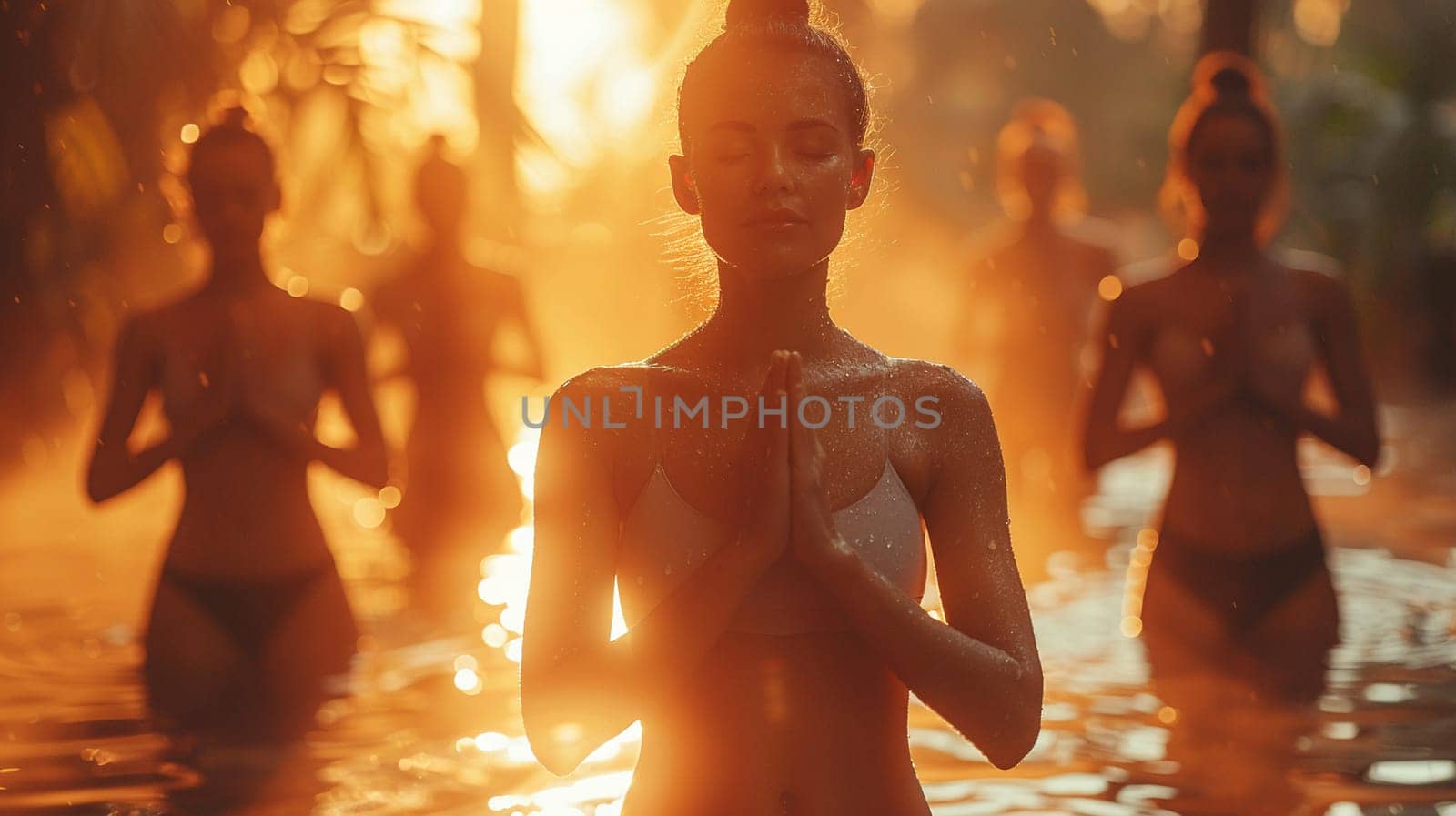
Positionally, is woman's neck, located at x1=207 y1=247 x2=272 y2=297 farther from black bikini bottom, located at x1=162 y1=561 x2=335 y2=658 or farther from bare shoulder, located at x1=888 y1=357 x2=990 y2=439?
bare shoulder, located at x1=888 y1=357 x2=990 y2=439

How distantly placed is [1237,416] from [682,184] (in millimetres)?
3551

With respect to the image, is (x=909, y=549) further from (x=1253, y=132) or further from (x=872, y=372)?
(x=1253, y=132)

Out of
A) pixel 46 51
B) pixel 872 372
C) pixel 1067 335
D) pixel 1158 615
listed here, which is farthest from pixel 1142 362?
pixel 46 51

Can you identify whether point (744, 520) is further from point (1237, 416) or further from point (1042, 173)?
point (1042, 173)

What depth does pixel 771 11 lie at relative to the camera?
2848 mm

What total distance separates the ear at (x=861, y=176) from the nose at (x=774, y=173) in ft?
0.63

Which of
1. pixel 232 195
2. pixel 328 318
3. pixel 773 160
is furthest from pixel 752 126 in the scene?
pixel 328 318

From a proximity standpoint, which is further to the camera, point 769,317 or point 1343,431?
point 1343,431

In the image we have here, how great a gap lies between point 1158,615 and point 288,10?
659 cm

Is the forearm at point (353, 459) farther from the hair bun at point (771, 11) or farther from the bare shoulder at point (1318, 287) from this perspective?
the hair bun at point (771, 11)

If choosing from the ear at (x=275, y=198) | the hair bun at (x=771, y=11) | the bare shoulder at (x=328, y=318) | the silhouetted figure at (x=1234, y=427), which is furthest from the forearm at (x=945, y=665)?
the bare shoulder at (x=328, y=318)

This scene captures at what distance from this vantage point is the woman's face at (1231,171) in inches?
233

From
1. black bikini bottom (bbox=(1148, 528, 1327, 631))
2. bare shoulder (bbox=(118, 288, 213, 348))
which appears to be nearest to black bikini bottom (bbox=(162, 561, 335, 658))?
bare shoulder (bbox=(118, 288, 213, 348))

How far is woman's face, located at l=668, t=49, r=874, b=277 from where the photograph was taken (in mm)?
2748
